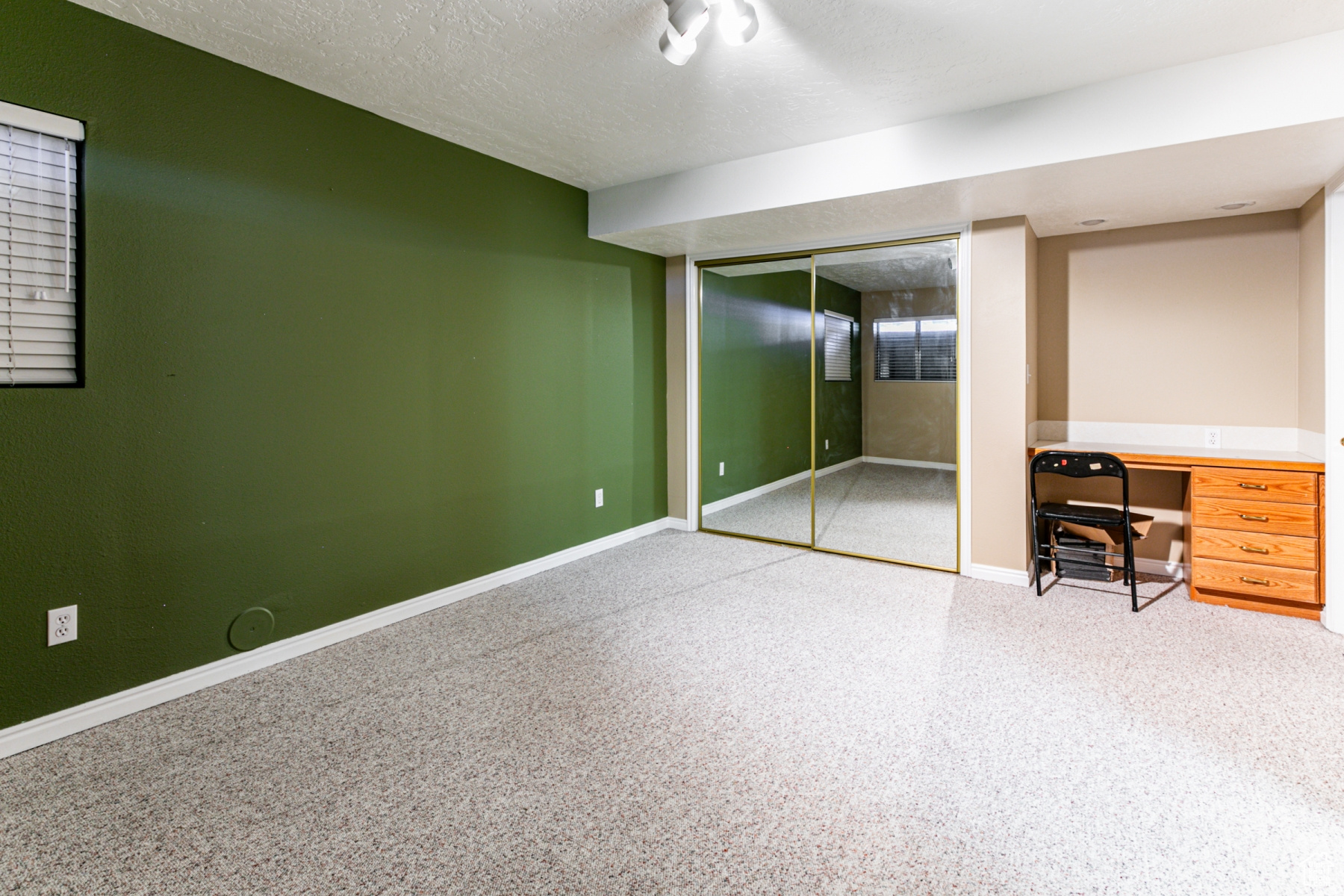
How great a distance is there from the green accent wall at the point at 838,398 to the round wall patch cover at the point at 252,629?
327 centimetres

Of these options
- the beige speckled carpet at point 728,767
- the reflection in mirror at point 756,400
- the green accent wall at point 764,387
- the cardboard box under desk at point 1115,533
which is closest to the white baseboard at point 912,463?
the green accent wall at point 764,387

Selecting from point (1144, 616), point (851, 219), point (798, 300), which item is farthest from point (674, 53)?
point (1144, 616)

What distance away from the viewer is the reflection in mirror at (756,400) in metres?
4.45

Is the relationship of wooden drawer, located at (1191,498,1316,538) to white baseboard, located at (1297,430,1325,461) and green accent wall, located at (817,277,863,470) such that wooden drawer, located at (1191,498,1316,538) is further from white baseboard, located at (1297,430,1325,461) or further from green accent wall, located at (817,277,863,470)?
green accent wall, located at (817,277,863,470)

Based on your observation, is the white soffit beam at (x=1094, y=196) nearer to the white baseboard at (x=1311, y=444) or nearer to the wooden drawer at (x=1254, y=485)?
the white baseboard at (x=1311, y=444)

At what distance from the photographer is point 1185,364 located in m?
3.59

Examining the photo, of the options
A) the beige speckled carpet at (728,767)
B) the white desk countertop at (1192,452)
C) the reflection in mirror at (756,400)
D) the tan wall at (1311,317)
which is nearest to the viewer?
the beige speckled carpet at (728,767)

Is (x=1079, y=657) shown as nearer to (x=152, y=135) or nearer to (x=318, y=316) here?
(x=318, y=316)

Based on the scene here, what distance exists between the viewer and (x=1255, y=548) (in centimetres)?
307

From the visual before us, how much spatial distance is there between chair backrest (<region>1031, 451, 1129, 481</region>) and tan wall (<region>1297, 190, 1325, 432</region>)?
0.83 meters

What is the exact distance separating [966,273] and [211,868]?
4.02 meters

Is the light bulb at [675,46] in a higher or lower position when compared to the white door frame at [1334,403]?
higher

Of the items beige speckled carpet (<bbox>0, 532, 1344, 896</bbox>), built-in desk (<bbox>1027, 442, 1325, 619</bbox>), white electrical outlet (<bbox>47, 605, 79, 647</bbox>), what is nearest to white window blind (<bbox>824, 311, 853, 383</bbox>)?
built-in desk (<bbox>1027, 442, 1325, 619</bbox>)

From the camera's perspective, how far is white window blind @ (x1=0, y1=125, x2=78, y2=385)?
1.96 m
